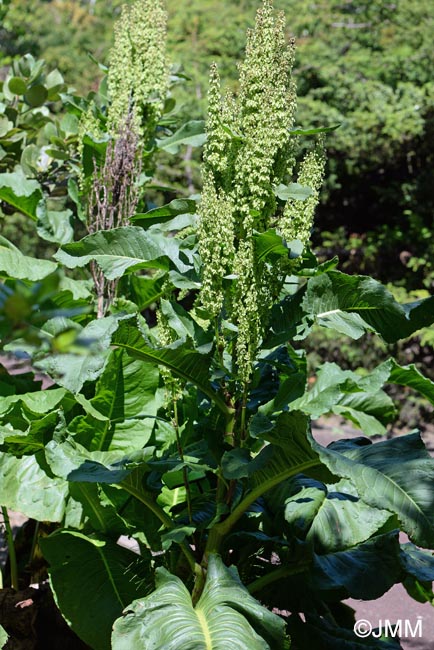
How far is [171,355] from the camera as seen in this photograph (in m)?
2.45

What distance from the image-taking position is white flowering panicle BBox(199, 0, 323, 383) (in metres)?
2.33

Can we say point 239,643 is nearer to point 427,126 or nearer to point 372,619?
point 372,619

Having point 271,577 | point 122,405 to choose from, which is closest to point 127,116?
point 122,405

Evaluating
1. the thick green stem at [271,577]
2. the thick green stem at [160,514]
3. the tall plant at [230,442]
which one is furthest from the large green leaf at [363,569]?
the thick green stem at [160,514]

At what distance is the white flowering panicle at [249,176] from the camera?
2.33 metres

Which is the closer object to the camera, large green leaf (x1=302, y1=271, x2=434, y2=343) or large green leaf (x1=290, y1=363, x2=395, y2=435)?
large green leaf (x1=302, y1=271, x2=434, y2=343)

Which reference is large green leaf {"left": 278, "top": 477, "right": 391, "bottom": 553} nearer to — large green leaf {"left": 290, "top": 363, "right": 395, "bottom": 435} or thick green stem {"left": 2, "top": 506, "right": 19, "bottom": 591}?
large green leaf {"left": 290, "top": 363, "right": 395, "bottom": 435}

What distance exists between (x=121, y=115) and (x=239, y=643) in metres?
2.57

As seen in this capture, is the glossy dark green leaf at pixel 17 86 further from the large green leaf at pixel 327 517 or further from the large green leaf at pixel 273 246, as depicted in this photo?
the large green leaf at pixel 327 517

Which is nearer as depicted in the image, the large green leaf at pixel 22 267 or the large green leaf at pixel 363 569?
the large green leaf at pixel 363 569

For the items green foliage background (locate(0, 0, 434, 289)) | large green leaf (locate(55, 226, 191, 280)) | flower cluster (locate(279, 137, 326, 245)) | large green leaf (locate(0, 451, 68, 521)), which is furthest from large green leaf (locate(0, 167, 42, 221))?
green foliage background (locate(0, 0, 434, 289))

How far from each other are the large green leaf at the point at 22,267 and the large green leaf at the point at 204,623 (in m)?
1.50

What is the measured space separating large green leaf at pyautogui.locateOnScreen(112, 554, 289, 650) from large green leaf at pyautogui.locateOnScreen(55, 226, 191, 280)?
1.08 meters

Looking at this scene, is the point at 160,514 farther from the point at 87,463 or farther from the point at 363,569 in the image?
the point at 363,569
